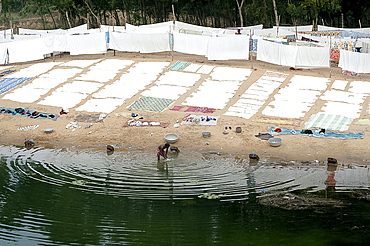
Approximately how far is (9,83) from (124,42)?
17.7 feet

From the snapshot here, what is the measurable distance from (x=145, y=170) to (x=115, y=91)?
6.70 metres

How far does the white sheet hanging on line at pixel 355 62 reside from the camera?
18192mm

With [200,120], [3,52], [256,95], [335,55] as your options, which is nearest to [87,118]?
[200,120]

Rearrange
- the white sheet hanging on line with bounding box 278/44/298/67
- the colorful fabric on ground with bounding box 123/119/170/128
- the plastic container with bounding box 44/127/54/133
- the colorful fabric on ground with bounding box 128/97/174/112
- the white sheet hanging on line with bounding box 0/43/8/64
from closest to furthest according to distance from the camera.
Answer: the plastic container with bounding box 44/127/54/133 < the colorful fabric on ground with bounding box 123/119/170/128 < the colorful fabric on ground with bounding box 128/97/174/112 < the white sheet hanging on line with bounding box 278/44/298/67 < the white sheet hanging on line with bounding box 0/43/8/64

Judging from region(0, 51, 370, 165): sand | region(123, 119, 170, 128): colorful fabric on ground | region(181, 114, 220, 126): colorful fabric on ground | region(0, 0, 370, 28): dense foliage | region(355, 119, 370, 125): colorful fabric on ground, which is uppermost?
region(0, 0, 370, 28): dense foliage

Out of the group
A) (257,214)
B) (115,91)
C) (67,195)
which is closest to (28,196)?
(67,195)

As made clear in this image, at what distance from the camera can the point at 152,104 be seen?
58.1ft

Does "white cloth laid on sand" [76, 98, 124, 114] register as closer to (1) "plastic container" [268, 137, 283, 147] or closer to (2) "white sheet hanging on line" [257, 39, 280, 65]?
(1) "plastic container" [268, 137, 283, 147]

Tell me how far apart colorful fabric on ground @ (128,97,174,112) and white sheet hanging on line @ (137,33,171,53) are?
14.4ft

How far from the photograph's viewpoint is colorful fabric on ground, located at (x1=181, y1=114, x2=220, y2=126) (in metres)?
16.0

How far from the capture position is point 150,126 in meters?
16.1

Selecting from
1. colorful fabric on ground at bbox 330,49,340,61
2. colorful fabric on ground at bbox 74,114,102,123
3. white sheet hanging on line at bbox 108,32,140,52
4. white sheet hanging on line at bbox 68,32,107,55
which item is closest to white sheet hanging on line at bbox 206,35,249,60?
white sheet hanging on line at bbox 108,32,140,52

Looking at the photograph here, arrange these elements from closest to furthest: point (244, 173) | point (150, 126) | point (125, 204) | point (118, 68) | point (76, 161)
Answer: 1. point (125, 204)
2. point (244, 173)
3. point (76, 161)
4. point (150, 126)
5. point (118, 68)

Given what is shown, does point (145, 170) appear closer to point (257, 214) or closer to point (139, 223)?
point (139, 223)
